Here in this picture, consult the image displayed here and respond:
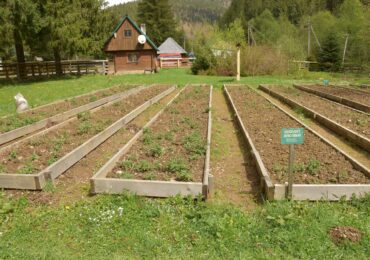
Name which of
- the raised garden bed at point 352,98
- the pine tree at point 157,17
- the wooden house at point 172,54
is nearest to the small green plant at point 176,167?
the raised garden bed at point 352,98

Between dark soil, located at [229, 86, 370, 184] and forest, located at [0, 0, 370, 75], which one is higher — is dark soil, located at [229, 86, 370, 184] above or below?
below

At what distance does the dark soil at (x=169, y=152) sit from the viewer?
4.38 metres

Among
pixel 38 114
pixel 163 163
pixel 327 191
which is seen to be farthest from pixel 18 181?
pixel 38 114

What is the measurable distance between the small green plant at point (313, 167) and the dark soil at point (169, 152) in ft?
5.18

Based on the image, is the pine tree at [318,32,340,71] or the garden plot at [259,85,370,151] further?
the pine tree at [318,32,340,71]

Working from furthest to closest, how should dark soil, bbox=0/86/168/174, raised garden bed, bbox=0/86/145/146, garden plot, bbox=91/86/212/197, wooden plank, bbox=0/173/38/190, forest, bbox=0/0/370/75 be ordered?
forest, bbox=0/0/370/75 → raised garden bed, bbox=0/86/145/146 → dark soil, bbox=0/86/168/174 → wooden plank, bbox=0/173/38/190 → garden plot, bbox=91/86/212/197

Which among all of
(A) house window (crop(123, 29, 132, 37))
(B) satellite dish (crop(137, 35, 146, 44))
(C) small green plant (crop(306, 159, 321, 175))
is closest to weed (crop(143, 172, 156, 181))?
(C) small green plant (crop(306, 159, 321, 175))

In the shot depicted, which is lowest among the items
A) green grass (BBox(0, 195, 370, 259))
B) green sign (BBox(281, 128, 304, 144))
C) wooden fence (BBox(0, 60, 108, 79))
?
green grass (BBox(0, 195, 370, 259))

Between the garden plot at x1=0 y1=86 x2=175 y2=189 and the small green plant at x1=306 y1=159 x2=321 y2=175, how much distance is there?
3.74m

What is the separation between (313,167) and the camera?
14.6 feet

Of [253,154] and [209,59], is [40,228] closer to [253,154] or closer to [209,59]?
[253,154]

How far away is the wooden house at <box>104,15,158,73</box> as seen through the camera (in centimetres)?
2961

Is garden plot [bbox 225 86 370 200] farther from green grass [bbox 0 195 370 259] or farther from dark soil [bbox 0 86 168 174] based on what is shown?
dark soil [bbox 0 86 168 174]

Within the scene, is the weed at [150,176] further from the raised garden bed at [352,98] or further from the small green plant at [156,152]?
the raised garden bed at [352,98]
